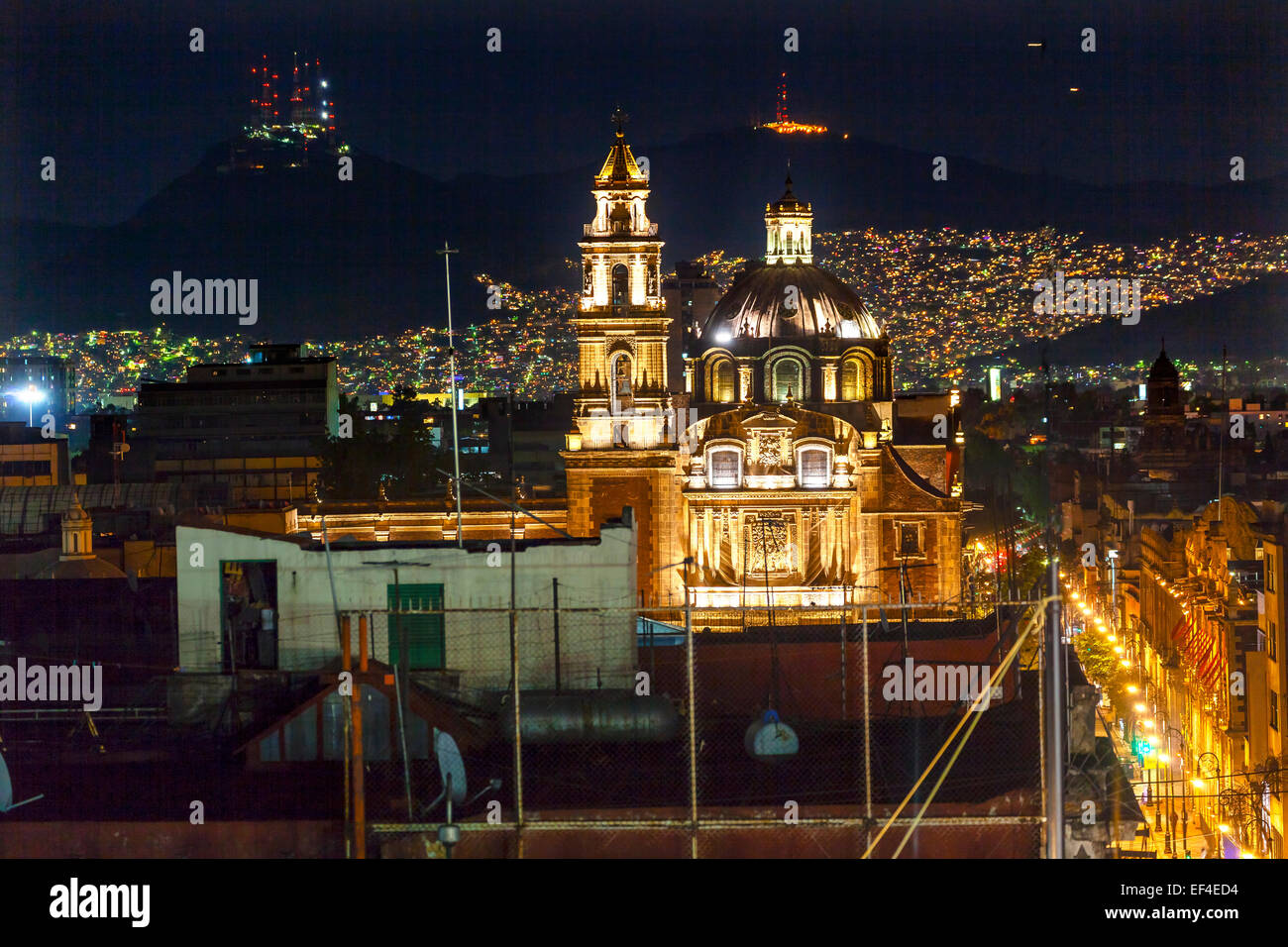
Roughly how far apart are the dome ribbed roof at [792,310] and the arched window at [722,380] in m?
1.31

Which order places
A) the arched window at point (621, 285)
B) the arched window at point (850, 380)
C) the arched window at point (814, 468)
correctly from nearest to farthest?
the arched window at point (621, 285)
the arched window at point (814, 468)
the arched window at point (850, 380)

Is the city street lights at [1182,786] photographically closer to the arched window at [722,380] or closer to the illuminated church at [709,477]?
the illuminated church at [709,477]

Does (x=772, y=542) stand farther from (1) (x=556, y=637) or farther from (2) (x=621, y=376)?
(1) (x=556, y=637)

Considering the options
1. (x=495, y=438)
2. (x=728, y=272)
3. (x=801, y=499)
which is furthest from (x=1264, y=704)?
(x=728, y=272)

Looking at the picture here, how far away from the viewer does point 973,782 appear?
15.2 metres

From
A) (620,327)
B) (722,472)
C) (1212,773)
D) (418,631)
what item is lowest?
(1212,773)

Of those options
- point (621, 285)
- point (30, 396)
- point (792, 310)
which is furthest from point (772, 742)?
point (30, 396)

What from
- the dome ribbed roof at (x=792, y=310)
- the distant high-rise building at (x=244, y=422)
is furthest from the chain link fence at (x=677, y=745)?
the distant high-rise building at (x=244, y=422)

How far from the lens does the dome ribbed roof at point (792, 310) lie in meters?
55.7

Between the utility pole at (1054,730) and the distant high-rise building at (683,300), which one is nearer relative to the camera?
the utility pole at (1054,730)

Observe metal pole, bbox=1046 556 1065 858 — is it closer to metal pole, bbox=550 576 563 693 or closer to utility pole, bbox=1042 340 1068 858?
utility pole, bbox=1042 340 1068 858

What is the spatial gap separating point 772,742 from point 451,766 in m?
3.10

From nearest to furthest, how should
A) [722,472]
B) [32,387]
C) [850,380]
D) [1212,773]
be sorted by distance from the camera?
[1212,773] → [722,472] → [850,380] → [32,387]

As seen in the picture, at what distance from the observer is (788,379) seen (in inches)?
2165
